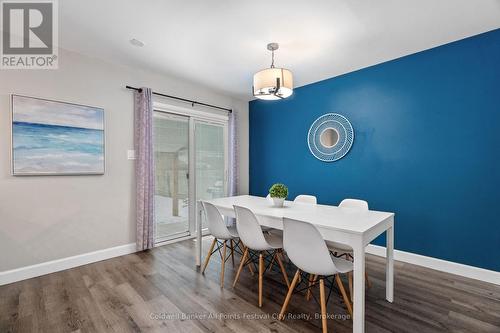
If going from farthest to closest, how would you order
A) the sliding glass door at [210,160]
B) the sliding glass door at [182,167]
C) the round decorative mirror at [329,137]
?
the sliding glass door at [210,160], the sliding glass door at [182,167], the round decorative mirror at [329,137]

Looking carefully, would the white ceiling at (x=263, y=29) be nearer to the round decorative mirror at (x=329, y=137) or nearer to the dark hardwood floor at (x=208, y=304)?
the round decorative mirror at (x=329, y=137)

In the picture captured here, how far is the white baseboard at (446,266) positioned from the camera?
2.43 meters

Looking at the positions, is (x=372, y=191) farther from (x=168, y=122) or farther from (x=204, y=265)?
(x=168, y=122)

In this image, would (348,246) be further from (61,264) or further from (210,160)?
(61,264)

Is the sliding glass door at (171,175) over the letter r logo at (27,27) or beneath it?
beneath

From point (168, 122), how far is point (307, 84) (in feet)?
7.81

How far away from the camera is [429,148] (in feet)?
9.21

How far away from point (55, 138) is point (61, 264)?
57.5 inches

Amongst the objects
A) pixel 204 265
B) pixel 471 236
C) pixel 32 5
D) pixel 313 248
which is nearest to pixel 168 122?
pixel 32 5

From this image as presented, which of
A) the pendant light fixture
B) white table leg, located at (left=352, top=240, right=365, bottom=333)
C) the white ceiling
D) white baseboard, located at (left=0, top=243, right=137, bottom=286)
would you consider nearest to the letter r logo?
the white ceiling

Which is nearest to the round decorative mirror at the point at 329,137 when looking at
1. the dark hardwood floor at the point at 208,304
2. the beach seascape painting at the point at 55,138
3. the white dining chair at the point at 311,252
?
the dark hardwood floor at the point at 208,304

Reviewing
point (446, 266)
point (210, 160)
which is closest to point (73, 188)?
point (210, 160)

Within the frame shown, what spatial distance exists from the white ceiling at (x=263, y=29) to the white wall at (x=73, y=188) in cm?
30

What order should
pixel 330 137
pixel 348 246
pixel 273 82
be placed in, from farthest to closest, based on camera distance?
pixel 330 137
pixel 273 82
pixel 348 246
